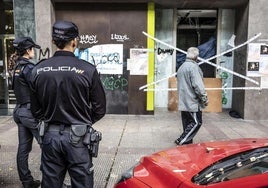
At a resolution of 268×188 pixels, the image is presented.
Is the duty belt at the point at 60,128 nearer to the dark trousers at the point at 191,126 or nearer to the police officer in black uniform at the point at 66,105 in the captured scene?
the police officer in black uniform at the point at 66,105

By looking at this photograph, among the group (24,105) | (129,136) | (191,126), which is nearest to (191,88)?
(191,126)

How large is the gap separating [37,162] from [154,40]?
508cm

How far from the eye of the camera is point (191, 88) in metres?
6.15

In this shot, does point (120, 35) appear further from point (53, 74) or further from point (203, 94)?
point (53, 74)

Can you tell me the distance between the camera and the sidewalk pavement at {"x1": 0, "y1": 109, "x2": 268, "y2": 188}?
→ 5201 millimetres

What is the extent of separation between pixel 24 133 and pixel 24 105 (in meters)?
0.36

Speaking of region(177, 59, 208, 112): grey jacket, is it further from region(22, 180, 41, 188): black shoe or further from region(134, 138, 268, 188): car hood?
region(22, 180, 41, 188): black shoe

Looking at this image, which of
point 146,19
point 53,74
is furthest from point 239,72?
point 53,74

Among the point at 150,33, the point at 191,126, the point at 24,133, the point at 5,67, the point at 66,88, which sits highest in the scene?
the point at 150,33

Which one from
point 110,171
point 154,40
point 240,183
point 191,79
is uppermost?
point 154,40

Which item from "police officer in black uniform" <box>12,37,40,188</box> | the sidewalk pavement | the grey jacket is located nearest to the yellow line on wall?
the sidewalk pavement

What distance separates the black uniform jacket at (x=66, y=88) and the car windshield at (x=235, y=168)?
3.51 ft

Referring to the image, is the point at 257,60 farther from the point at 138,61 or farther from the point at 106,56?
the point at 106,56

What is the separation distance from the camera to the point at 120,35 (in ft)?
31.2
